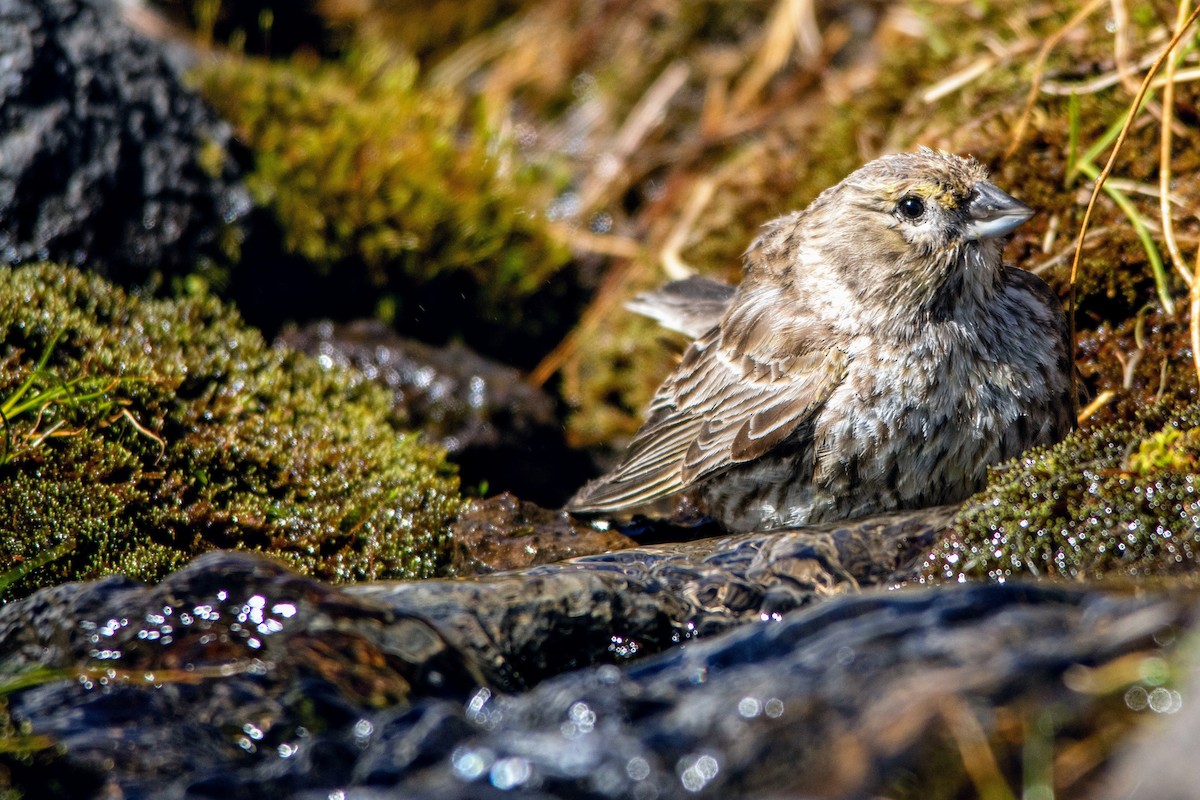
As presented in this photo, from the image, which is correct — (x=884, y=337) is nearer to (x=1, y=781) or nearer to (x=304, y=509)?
(x=304, y=509)

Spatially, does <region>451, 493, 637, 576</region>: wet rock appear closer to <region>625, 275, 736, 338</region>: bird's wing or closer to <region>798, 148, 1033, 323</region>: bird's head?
<region>625, 275, 736, 338</region>: bird's wing

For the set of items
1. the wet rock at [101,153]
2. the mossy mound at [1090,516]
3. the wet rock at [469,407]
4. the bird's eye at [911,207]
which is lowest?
the wet rock at [469,407]

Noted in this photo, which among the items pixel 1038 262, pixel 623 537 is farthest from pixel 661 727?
pixel 1038 262

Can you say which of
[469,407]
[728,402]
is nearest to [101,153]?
[469,407]

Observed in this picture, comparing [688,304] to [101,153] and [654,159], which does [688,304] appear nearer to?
[654,159]

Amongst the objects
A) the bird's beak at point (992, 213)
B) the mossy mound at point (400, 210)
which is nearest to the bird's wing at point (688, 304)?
the mossy mound at point (400, 210)

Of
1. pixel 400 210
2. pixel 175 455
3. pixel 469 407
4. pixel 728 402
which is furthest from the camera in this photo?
pixel 400 210

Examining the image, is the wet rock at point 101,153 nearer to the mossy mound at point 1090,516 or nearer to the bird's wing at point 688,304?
the bird's wing at point 688,304
